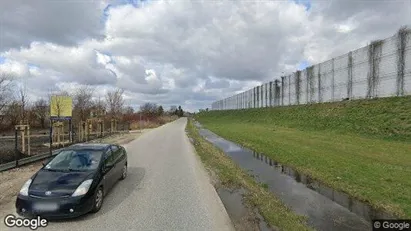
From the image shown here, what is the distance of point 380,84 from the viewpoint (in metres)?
28.3

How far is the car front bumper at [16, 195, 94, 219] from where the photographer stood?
6.86 metres

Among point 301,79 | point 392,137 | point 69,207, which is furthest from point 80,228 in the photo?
point 301,79

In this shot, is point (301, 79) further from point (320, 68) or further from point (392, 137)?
point (392, 137)

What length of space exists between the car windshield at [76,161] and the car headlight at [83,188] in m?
0.80

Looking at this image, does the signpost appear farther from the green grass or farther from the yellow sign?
the green grass

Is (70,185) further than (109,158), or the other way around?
(109,158)

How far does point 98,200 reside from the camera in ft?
25.4

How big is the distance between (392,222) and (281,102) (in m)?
49.2

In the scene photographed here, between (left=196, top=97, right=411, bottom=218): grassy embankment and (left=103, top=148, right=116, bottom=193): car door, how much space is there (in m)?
6.22

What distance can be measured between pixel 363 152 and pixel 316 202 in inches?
343

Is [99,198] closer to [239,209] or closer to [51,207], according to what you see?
[51,207]

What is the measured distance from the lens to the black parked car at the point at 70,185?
22.6 ft

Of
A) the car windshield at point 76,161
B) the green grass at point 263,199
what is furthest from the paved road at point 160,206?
the car windshield at point 76,161

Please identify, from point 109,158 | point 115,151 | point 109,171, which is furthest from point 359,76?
point 109,171
